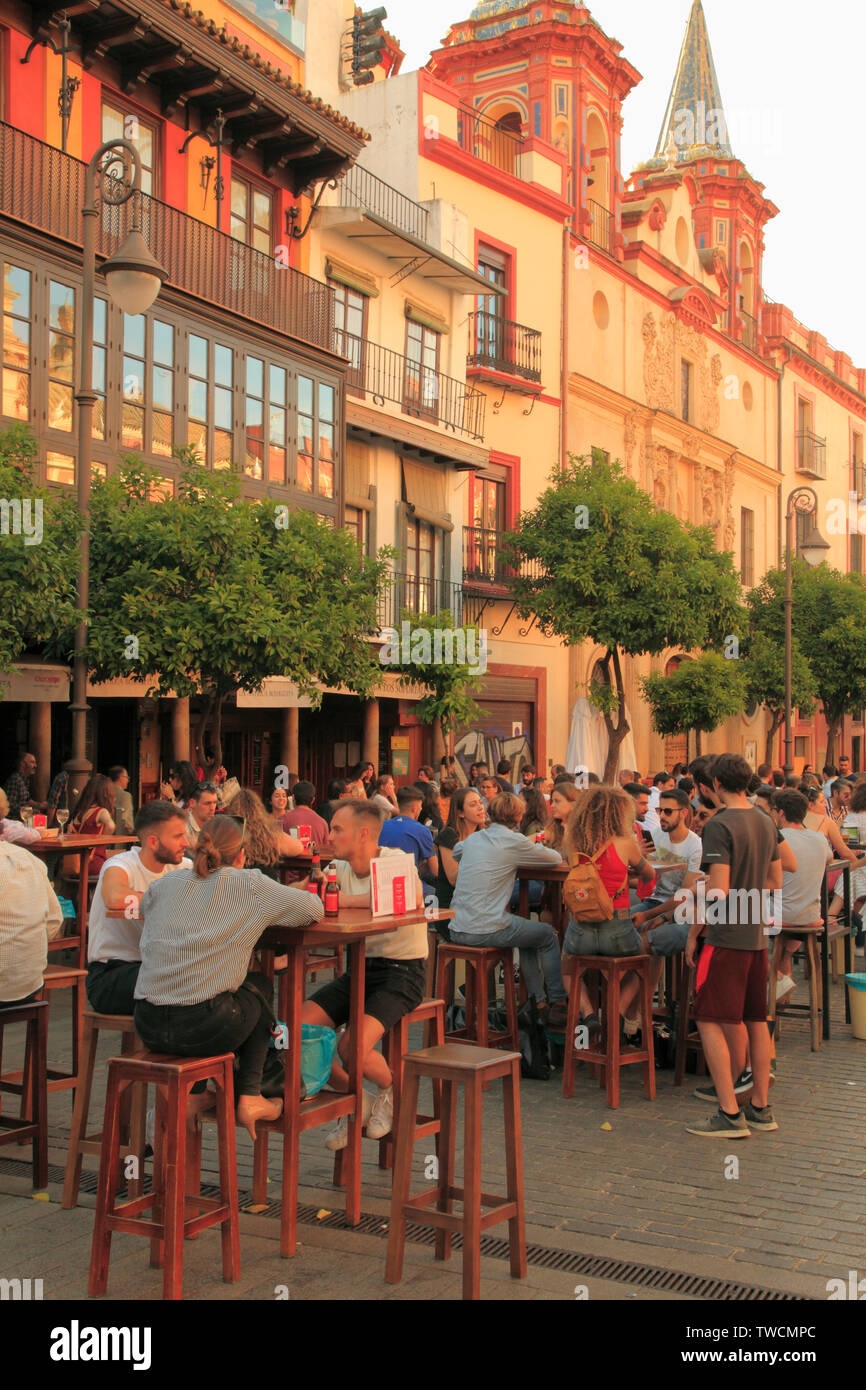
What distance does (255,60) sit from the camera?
18.8 m

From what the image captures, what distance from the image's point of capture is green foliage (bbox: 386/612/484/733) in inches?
866

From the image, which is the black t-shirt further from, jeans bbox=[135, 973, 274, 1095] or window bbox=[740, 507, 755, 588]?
window bbox=[740, 507, 755, 588]

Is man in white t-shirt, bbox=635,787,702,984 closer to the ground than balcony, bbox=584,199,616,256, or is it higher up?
closer to the ground

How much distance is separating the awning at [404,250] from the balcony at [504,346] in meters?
1.06

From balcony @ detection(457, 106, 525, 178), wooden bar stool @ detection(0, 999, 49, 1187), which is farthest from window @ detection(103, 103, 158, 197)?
wooden bar stool @ detection(0, 999, 49, 1187)

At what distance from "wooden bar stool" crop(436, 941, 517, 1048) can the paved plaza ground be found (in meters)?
0.47

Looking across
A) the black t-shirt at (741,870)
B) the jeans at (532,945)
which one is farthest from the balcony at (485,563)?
the black t-shirt at (741,870)

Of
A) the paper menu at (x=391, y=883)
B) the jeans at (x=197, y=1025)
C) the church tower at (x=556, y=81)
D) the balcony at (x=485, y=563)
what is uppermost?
the church tower at (x=556, y=81)

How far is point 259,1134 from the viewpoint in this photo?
5.91 m

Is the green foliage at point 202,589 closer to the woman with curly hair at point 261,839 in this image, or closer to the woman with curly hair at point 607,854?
the woman with curly hair at point 261,839

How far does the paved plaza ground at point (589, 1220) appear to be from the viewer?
514 centimetres

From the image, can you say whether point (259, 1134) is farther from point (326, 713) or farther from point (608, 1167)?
point (326, 713)

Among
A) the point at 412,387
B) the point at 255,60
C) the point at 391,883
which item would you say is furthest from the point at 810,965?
the point at 412,387

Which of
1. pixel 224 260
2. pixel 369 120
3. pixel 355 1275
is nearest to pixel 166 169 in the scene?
pixel 224 260
